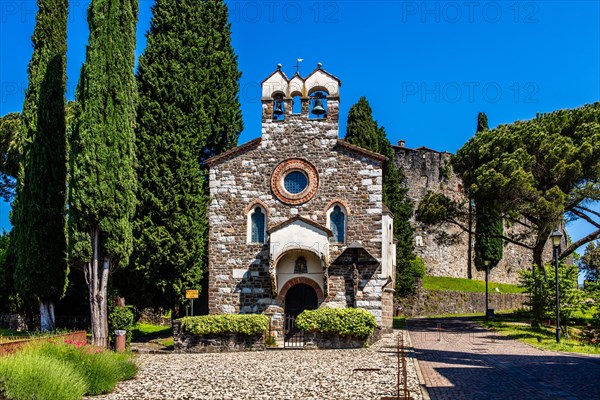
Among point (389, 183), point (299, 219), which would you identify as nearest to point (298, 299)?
point (299, 219)

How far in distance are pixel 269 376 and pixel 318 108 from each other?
1316 centimetres

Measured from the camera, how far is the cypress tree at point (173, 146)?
25469mm

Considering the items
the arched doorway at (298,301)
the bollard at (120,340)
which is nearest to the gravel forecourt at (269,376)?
the bollard at (120,340)

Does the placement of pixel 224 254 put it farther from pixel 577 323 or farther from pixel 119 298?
pixel 577 323

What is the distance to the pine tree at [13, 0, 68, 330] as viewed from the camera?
72.8 ft

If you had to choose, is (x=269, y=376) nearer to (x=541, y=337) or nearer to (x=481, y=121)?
(x=541, y=337)

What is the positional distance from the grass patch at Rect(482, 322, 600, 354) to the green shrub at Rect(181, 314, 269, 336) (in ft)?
33.5

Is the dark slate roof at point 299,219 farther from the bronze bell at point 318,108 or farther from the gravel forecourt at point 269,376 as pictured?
the gravel forecourt at point 269,376

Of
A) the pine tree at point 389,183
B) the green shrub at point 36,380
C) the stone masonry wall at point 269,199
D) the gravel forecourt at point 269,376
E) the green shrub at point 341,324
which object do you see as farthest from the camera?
Answer: the pine tree at point 389,183

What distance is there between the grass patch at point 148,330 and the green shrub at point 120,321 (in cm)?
426

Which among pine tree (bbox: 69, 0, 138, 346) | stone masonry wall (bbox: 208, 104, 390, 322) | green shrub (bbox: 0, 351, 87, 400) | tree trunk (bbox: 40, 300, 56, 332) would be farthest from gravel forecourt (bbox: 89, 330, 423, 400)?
stone masonry wall (bbox: 208, 104, 390, 322)

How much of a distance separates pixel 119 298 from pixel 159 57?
420 inches

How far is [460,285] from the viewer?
5672 centimetres

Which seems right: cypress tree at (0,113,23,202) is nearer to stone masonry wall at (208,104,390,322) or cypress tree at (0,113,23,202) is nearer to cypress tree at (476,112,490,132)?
stone masonry wall at (208,104,390,322)
